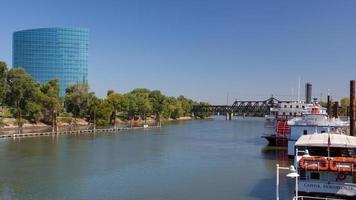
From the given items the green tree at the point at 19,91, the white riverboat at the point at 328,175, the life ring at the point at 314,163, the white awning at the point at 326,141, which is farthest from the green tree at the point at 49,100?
the life ring at the point at 314,163

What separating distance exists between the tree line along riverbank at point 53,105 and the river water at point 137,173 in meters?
46.3

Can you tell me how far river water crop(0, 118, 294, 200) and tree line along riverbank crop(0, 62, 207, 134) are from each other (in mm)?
46259

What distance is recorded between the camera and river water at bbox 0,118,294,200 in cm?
3806

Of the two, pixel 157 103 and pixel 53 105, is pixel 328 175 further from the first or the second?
pixel 157 103

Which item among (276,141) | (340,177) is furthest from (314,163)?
(276,141)

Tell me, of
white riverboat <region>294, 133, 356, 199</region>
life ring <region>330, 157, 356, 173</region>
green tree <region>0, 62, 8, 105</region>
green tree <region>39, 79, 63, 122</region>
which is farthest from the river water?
green tree <region>39, 79, 63, 122</region>

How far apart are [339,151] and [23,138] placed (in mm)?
68942

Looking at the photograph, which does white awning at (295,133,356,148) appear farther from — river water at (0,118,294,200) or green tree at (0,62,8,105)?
green tree at (0,62,8,105)

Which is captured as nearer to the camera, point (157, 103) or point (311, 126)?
point (311, 126)

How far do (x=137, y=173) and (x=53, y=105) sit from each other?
83.2 m

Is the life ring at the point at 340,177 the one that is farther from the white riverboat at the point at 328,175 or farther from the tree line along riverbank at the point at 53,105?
the tree line along riverbank at the point at 53,105

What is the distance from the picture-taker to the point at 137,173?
4891cm

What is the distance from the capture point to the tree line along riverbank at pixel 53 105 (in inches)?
4727

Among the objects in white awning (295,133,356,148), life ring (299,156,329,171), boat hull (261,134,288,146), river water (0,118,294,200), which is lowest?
river water (0,118,294,200)
